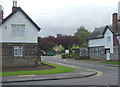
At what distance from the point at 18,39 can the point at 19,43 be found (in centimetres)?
60

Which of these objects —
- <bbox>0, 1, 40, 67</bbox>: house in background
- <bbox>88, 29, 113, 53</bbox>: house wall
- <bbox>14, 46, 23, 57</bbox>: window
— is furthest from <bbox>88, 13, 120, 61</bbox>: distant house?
<bbox>14, 46, 23, 57</bbox>: window

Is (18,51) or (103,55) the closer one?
(18,51)

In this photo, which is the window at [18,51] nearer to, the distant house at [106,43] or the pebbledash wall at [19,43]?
the pebbledash wall at [19,43]

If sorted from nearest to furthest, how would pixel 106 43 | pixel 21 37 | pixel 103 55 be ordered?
pixel 21 37 < pixel 103 55 < pixel 106 43

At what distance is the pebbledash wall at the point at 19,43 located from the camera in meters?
25.1

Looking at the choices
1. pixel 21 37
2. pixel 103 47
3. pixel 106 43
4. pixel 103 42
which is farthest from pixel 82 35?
pixel 21 37

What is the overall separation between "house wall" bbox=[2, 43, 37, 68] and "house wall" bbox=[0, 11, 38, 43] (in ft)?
1.97

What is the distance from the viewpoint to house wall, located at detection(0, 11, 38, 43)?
83.7 feet

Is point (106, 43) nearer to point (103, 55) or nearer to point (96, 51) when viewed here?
point (103, 55)

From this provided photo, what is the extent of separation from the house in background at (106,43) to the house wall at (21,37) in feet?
58.7

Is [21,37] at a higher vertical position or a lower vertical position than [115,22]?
lower

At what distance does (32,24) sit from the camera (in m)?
26.7

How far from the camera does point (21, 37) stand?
A: 26.2 m

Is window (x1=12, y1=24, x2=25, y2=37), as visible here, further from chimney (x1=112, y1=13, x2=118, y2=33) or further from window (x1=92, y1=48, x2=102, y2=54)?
window (x1=92, y1=48, x2=102, y2=54)
